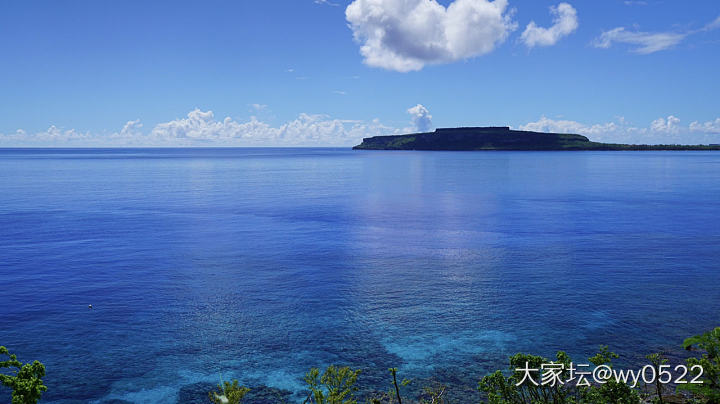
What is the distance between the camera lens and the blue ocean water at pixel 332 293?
29.0 metres

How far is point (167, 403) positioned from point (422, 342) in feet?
50.5

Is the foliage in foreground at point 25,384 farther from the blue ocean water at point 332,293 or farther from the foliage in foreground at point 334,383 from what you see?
the blue ocean water at point 332,293

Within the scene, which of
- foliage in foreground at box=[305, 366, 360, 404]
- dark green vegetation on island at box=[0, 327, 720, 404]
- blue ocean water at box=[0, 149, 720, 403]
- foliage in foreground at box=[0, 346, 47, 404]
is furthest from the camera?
blue ocean water at box=[0, 149, 720, 403]

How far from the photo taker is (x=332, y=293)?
135ft

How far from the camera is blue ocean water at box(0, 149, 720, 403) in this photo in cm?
2902

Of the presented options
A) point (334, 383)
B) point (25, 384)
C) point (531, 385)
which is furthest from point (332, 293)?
point (25, 384)

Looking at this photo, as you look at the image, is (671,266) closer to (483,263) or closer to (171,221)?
(483,263)

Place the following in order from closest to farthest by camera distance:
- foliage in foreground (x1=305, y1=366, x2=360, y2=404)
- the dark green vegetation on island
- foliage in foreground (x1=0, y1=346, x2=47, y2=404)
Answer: foliage in foreground (x1=0, y1=346, x2=47, y2=404) < the dark green vegetation on island < foliage in foreground (x1=305, y1=366, x2=360, y2=404)

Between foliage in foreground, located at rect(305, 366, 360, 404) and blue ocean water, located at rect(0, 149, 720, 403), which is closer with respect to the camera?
foliage in foreground, located at rect(305, 366, 360, 404)

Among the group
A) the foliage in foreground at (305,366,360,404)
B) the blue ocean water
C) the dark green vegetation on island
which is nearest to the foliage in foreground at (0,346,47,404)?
the dark green vegetation on island

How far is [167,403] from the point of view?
25156 mm

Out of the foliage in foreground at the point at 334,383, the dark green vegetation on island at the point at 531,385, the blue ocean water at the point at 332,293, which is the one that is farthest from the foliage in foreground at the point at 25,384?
the blue ocean water at the point at 332,293

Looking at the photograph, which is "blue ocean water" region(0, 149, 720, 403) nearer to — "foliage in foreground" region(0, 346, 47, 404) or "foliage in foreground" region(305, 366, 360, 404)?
"foliage in foreground" region(305, 366, 360, 404)

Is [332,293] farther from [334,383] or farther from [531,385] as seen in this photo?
[531,385]
